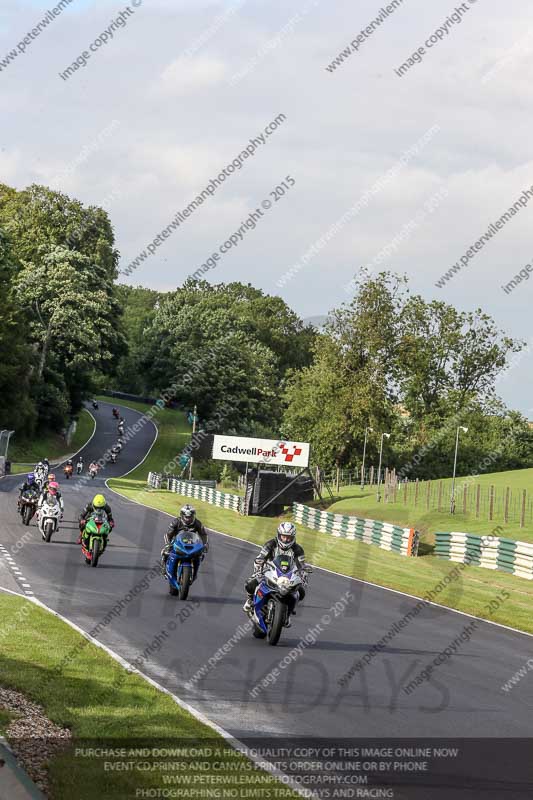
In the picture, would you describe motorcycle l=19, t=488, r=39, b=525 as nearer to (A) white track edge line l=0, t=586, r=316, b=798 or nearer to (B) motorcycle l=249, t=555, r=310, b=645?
(A) white track edge line l=0, t=586, r=316, b=798

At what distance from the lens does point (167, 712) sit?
1016 cm

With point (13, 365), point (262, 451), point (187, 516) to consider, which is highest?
point (13, 365)

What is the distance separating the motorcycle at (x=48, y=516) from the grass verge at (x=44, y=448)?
46.8m

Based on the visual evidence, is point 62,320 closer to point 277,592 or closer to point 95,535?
point 95,535

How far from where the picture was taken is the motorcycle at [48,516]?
2849 cm

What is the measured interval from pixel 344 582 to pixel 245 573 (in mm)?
2506

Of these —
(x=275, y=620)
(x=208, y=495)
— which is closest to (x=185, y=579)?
(x=275, y=620)

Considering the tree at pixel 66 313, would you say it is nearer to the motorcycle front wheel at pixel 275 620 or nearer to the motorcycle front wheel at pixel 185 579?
the motorcycle front wheel at pixel 185 579

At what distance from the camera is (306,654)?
47.5 feet

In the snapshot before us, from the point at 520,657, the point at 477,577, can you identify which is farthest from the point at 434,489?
the point at 520,657

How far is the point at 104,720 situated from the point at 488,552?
83.7ft

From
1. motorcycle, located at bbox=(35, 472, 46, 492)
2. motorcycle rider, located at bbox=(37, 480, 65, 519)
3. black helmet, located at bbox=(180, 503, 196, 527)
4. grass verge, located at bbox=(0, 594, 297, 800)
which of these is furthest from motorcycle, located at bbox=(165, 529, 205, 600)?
motorcycle, located at bbox=(35, 472, 46, 492)

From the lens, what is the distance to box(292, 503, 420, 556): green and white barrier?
3744 centimetres

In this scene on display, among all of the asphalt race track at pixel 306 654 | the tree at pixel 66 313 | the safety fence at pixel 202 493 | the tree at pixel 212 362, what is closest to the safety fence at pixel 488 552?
the asphalt race track at pixel 306 654
